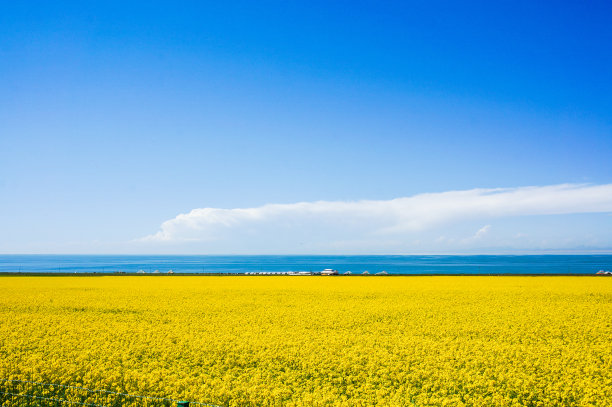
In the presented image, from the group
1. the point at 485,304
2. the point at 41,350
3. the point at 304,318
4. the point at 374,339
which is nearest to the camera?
the point at 41,350

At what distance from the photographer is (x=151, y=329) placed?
1586 centimetres

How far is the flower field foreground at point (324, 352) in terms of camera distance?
9.07 meters

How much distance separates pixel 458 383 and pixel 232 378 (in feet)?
16.9

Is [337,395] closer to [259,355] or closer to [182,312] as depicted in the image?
[259,355]

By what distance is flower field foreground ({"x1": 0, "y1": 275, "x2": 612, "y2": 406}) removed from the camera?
907cm

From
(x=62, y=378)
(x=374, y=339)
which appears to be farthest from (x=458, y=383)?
(x=62, y=378)

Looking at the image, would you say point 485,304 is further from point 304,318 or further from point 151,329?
point 151,329

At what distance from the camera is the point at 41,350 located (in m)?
12.3

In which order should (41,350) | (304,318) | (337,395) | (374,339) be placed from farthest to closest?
(304,318) < (374,339) < (41,350) < (337,395)

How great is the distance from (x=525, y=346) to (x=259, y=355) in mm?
8028

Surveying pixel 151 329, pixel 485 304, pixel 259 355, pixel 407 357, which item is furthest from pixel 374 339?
pixel 485 304

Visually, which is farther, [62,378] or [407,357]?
[407,357]

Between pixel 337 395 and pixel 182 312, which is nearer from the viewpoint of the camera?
pixel 337 395

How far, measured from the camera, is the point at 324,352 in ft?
39.5
